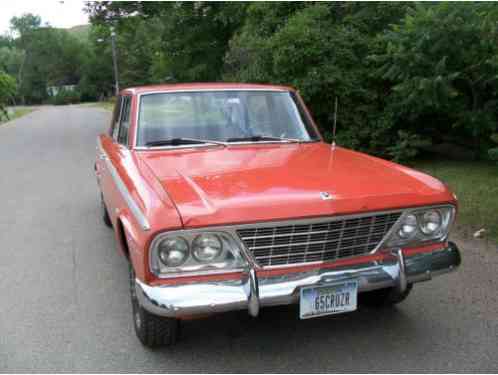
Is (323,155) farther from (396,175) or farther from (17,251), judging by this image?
(17,251)

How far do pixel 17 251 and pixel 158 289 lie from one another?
A: 3230 millimetres

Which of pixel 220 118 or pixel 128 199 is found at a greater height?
pixel 220 118

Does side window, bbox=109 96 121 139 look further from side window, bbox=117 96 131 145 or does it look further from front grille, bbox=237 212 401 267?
front grille, bbox=237 212 401 267

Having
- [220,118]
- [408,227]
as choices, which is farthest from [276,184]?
[220,118]

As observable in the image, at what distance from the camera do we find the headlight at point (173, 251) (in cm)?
275

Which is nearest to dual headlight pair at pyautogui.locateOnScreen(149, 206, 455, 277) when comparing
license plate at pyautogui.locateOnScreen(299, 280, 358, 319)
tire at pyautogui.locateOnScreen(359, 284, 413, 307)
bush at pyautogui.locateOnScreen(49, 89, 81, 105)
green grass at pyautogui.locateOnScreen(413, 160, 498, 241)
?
license plate at pyautogui.locateOnScreen(299, 280, 358, 319)

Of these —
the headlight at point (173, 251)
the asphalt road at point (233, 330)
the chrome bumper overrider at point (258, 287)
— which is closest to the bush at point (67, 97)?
the asphalt road at point (233, 330)

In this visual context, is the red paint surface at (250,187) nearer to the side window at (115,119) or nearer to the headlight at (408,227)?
the headlight at (408,227)

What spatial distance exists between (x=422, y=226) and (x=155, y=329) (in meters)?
1.83

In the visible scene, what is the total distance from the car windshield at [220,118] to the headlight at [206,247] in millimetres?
1508

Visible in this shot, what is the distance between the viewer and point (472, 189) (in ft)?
22.8

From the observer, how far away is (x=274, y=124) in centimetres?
446

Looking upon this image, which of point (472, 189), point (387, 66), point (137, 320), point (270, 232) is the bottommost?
point (472, 189)

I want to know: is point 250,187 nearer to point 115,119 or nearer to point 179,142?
point 179,142
